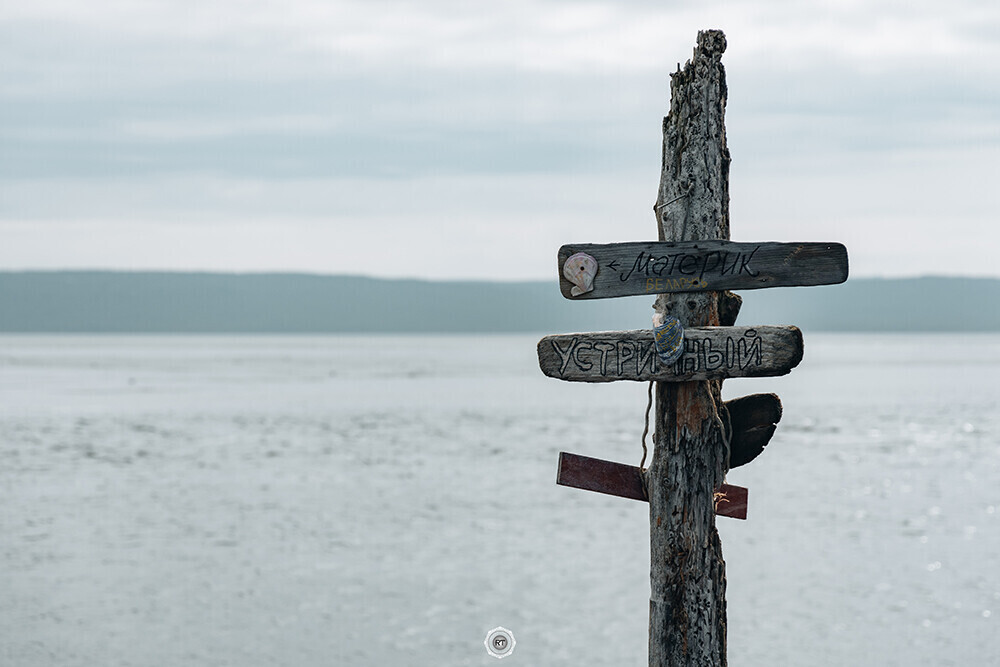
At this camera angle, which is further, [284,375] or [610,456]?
[284,375]

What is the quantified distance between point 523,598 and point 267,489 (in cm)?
1143

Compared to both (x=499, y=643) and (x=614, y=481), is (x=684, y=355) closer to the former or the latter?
(x=614, y=481)

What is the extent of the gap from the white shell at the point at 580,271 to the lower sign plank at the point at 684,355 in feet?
0.74

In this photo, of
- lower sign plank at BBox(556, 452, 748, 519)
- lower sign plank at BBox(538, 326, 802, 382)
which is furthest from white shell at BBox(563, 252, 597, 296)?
lower sign plank at BBox(556, 452, 748, 519)

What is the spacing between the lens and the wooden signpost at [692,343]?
527 centimetres

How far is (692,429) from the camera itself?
17.8ft

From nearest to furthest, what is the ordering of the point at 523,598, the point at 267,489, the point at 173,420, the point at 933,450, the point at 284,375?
1. the point at 523,598
2. the point at 267,489
3. the point at 933,450
4. the point at 173,420
5. the point at 284,375

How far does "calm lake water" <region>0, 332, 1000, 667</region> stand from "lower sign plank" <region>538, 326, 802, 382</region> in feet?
27.3

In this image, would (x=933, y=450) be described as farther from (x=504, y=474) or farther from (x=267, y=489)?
(x=267, y=489)

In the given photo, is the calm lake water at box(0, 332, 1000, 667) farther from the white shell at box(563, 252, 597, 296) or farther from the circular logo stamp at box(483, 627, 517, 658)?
the white shell at box(563, 252, 597, 296)

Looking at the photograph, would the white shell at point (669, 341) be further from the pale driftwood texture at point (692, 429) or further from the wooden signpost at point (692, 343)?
the pale driftwood texture at point (692, 429)

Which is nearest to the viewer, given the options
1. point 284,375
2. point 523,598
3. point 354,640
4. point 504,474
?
point 354,640

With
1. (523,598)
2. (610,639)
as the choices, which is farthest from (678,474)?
(523,598)

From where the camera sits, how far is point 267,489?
83.0 feet
